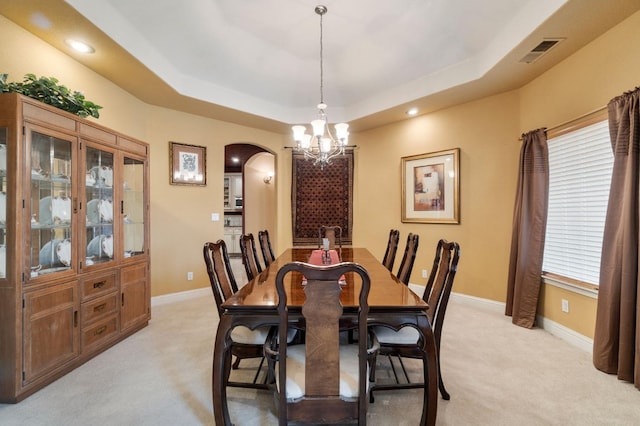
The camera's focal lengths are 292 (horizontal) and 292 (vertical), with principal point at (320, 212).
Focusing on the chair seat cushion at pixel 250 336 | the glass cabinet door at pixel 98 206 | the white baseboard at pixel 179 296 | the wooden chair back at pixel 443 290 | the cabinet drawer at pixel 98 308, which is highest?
the glass cabinet door at pixel 98 206

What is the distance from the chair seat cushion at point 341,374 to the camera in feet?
4.46

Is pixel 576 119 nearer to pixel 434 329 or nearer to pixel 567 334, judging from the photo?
pixel 567 334

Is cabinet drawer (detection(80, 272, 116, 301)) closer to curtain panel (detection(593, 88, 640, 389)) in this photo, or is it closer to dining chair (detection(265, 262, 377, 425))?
dining chair (detection(265, 262, 377, 425))

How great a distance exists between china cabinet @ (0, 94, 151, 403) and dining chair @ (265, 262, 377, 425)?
6.28 ft

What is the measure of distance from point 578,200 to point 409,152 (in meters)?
2.27

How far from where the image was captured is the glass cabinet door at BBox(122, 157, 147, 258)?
3.11 metres

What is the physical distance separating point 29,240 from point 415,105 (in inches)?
170

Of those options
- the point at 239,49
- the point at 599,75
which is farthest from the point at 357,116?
the point at 599,75

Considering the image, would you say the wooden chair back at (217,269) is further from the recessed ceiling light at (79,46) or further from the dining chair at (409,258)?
the recessed ceiling light at (79,46)

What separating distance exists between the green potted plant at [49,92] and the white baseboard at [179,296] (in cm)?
255

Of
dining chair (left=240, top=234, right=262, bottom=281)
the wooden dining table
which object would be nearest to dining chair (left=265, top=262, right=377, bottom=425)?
the wooden dining table

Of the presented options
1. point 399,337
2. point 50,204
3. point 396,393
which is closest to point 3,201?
point 50,204

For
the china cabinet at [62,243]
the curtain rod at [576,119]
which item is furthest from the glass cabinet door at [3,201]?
the curtain rod at [576,119]

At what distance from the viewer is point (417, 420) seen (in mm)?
1762
